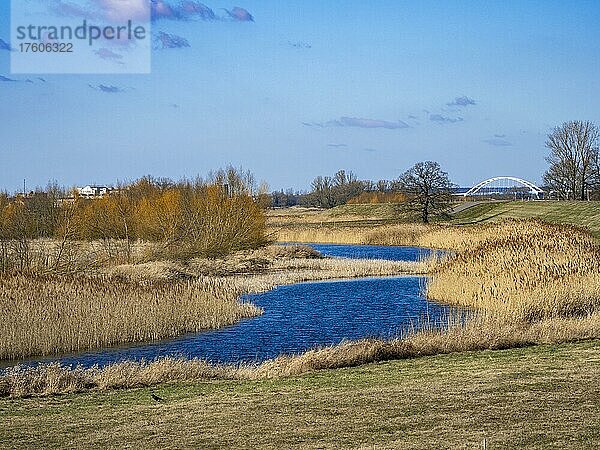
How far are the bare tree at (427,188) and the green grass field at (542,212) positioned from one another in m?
2.53

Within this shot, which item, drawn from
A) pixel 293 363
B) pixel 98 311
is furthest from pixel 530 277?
pixel 98 311

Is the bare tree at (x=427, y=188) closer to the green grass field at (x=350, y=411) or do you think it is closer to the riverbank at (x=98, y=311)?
the riverbank at (x=98, y=311)

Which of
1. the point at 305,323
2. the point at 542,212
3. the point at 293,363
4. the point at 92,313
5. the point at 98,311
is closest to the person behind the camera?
the point at 293,363

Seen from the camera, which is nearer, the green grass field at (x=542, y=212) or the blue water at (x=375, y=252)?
the blue water at (x=375, y=252)

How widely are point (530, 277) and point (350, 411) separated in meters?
13.6

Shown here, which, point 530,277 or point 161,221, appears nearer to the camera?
point 530,277

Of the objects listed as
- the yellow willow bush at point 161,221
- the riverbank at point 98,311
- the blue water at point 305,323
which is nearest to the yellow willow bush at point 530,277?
the blue water at point 305,323

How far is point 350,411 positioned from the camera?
9672mm

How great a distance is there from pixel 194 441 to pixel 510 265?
1739 centimetres

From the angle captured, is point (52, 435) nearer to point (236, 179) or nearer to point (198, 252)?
point (198, 252)

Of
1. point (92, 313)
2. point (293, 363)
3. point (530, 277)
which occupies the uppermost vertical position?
point (530, 277)

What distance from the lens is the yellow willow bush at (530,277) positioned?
776 inches

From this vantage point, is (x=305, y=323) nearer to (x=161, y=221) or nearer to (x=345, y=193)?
(x=161, y=221)

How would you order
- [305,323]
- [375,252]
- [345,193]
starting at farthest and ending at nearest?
1. [345,193]
2. [375,252]
3. [305,323]
